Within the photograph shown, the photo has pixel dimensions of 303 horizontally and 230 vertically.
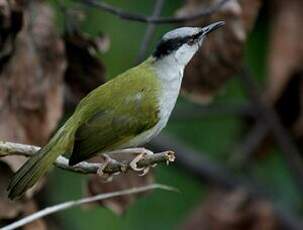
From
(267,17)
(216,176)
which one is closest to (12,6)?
(267,17)

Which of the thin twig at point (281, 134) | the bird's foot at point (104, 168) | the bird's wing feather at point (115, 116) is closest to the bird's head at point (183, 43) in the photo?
the bird's wing feather at point (115, 116)

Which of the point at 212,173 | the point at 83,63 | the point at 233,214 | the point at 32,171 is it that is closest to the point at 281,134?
the point at 233,214

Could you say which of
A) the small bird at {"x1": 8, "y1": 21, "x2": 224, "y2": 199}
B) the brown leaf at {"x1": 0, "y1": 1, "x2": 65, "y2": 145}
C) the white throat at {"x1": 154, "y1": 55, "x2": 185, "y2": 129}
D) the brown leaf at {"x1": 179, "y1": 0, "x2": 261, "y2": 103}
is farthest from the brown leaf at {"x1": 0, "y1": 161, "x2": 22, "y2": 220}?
the brown leaf at {"x1": 179, "y1": 0, "x2": 261, "y2": 103}

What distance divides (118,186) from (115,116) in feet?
2.68

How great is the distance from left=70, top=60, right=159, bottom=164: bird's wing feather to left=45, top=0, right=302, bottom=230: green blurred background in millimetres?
2113

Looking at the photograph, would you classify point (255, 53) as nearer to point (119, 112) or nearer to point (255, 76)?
point (255, 76)

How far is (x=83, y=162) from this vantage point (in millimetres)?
4449

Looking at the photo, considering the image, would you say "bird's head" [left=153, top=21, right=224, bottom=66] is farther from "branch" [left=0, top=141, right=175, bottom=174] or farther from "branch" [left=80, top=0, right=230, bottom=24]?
"branch" [left=0, top=141, right=175, bottom=174]

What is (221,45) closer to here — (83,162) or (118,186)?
(118,186)

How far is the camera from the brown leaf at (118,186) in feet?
17.2

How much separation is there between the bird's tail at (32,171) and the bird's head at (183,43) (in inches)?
28.0

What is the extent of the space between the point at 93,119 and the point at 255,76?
2470mm

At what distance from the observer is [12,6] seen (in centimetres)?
482

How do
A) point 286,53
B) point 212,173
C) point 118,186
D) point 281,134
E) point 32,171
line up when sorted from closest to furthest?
point 32,171
point 118,186
point 286,53
point 281,134
point 212,173
